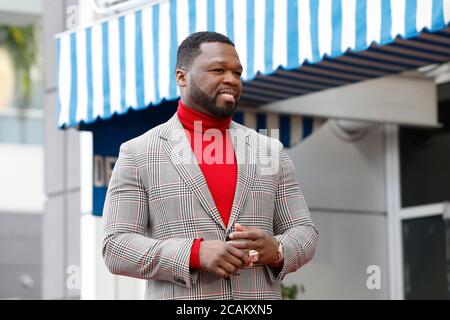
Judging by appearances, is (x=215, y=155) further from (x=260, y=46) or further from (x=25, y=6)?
(x=25, y=6)

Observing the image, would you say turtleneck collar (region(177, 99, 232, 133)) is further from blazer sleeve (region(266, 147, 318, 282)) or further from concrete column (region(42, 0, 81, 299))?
concrete column (region(42, 0, 81, 299))

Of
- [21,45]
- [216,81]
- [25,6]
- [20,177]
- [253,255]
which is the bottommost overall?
[253,255]

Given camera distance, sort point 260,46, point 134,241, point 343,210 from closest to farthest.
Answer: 1. point 134,241
2. point 260,46
3. point 343,210

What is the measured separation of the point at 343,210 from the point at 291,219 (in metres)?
6.46

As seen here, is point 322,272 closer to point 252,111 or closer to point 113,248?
point 252,111

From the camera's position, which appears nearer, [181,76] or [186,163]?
[186,163]

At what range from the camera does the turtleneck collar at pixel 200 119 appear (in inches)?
145

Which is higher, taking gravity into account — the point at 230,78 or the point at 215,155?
the point at 230,78

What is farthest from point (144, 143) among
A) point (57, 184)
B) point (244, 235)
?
point (57, 184)

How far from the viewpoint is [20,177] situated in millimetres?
23859

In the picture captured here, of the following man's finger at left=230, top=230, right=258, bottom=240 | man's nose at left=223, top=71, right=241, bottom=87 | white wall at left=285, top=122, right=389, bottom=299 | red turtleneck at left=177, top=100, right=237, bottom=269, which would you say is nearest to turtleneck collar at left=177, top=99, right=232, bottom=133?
red turtleneck at left=177, top=100, right=237, bottom=269

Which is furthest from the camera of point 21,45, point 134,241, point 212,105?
point 21,45

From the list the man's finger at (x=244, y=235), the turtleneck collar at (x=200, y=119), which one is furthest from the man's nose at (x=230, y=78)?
the man's finger at (x=244, y=235)

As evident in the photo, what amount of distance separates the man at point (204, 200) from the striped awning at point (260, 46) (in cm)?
270
